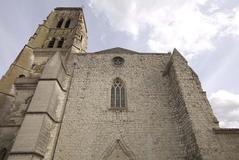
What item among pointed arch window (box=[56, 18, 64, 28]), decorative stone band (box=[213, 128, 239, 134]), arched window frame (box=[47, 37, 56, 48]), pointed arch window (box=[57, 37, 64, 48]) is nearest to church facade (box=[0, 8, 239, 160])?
decorative stone band (box=[213, 128, 239, 134])

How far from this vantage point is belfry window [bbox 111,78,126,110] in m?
10.7

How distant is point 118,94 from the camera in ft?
36.8

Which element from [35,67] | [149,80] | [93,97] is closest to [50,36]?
[35,67]

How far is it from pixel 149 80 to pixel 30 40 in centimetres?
1105

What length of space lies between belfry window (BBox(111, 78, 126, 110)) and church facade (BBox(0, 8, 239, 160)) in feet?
0.19

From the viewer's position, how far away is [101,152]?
883 cm

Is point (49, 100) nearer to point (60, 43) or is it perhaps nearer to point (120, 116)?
point (120, 116)

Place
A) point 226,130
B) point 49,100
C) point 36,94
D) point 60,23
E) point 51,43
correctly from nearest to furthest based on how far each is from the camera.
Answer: point 226,130 → point 49,100 → point 36,94 → point 51,43 → point 60,23

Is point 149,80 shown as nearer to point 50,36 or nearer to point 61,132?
point 61,132

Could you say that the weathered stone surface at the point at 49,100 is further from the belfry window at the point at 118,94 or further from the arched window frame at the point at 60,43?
the arched window frame at the point at 60,43

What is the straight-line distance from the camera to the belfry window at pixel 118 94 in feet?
35.2

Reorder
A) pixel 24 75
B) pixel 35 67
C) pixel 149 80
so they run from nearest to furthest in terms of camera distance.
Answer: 1. pixel 149 80
2. pixel 24 75
3. pixel 35 67

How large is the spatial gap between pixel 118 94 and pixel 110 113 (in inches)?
56.4

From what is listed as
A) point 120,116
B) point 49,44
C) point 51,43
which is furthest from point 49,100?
point 51,43
